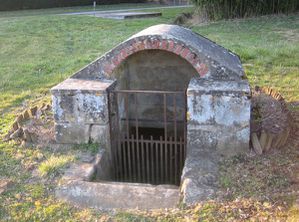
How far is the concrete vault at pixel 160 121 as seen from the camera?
4422mm

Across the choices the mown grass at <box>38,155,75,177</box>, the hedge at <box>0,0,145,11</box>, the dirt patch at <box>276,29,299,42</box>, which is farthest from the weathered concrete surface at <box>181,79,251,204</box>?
the hedge at <box>0,0,145,11</box>

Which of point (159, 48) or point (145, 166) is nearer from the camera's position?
point (159, 48)

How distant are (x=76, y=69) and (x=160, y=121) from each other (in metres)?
4.01

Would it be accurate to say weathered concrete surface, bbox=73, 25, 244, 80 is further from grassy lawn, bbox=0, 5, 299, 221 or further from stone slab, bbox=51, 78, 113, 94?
grassy lawn, bbox=0, 5, 299, 221

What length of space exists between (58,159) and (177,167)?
172 cm

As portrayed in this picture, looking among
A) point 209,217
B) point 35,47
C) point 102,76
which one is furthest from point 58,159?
point 35,47

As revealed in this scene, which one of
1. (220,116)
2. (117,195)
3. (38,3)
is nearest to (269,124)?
(220,116)

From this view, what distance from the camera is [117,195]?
4305 mm

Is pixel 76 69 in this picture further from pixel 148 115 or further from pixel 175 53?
pixel 175 53

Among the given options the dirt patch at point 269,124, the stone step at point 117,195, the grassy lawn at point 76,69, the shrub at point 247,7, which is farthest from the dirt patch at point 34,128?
the shrub at point 247,7

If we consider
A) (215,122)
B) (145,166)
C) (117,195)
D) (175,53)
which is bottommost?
(145,166)

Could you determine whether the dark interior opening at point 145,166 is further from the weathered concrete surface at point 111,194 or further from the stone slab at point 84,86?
the weathered concrete surface at point 111,194

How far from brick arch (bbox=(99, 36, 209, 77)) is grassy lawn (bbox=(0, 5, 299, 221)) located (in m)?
1.28

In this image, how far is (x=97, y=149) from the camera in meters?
5.29
